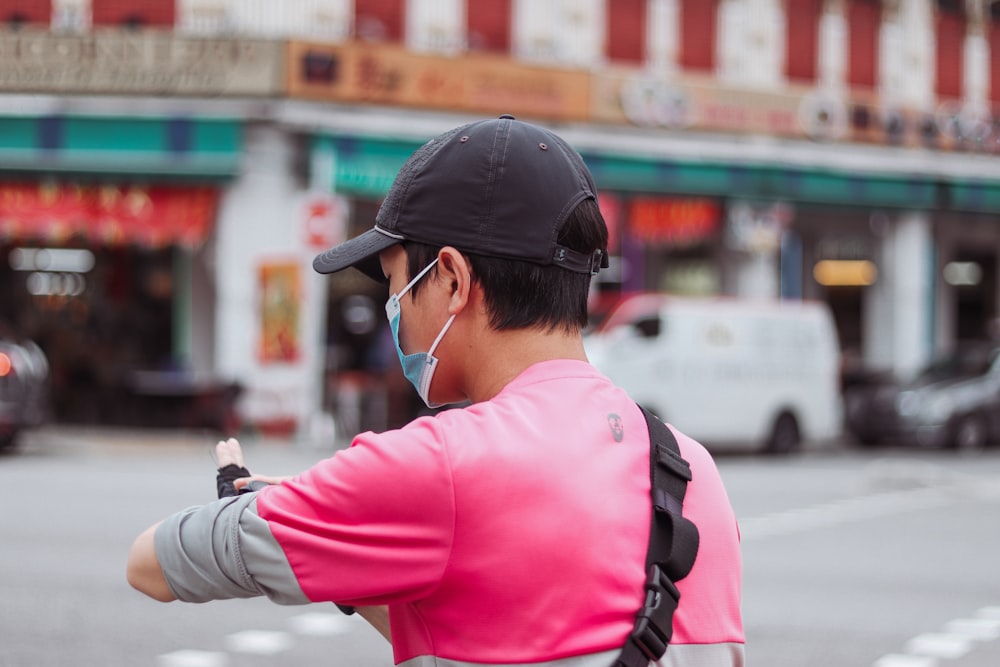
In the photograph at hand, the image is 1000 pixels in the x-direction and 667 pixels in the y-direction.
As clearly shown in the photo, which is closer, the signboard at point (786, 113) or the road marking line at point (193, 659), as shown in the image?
the road marking line at point (193, 659)

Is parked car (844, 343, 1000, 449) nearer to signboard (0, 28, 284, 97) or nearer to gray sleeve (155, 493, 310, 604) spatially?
signboard (0, 28, 284, 97)

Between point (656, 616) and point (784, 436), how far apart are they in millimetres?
17436

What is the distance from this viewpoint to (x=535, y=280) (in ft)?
5.57

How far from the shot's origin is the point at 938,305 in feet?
94.7

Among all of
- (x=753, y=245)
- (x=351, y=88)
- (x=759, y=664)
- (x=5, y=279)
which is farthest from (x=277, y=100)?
(x=759, y=664)

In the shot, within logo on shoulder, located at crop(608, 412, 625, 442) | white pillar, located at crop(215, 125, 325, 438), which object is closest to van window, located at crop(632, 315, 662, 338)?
white pillar, located at crop(215, 125, 325, 438)

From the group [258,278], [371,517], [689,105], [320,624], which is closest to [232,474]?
[371,517]

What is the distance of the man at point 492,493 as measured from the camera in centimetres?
154

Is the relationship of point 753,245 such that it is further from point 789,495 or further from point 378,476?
point 378,476

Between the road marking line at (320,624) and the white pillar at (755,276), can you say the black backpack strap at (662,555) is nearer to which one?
the road marking line at (320,624)

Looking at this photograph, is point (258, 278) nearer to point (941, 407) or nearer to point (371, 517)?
point (941, 407)

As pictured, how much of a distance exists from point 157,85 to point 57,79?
4.92 ft

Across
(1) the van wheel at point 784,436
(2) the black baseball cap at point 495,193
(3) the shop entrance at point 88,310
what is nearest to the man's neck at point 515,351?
(2) the black baseball cap at point 495,193

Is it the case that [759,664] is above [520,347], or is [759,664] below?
below
